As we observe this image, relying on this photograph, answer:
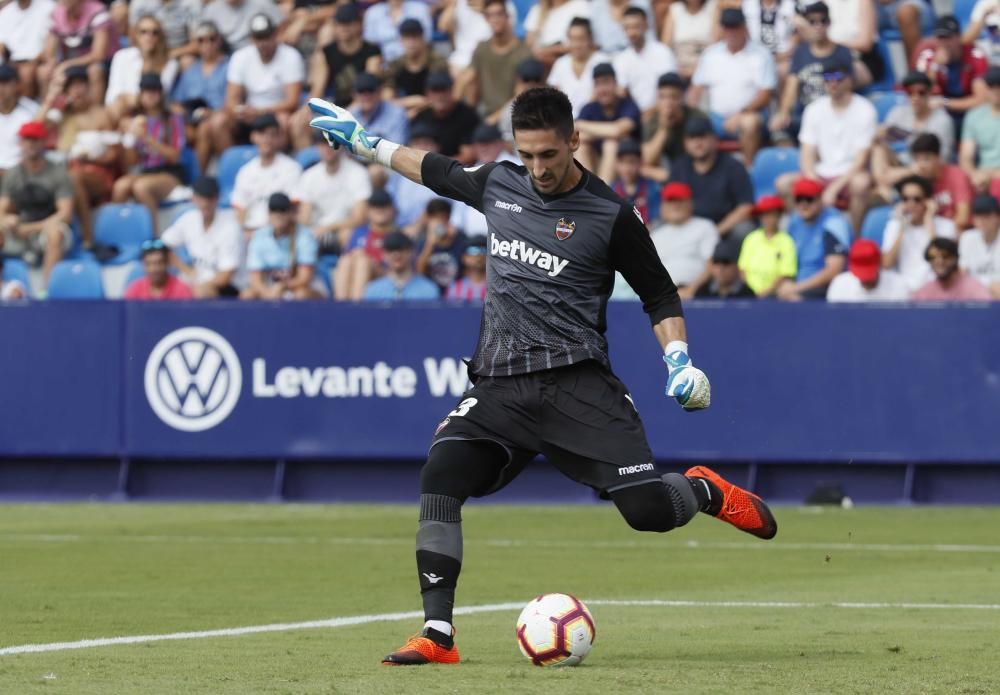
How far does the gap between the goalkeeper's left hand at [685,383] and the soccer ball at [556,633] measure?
37.8 inches

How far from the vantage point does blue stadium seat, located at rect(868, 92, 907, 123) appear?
18734mm

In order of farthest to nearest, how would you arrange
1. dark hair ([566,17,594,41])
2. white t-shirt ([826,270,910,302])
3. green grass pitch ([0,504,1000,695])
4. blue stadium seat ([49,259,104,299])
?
1. blue stadium seat ([49,259,104,299])
2. dark hair ([566,17,594,41])
3. white t-shirt ([826,270,910,302])
4. green grass pitch ([0,504,1000,695])

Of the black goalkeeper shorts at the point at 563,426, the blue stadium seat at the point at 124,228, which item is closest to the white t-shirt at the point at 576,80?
the blue stadium seat at the point at 124,228

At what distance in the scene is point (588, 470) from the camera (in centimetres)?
768

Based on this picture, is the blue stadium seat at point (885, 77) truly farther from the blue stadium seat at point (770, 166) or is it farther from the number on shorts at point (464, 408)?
the number on shorts at point (464, 408)

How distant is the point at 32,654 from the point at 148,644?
0.61 metres

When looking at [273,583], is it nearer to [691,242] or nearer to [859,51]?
[691,242]

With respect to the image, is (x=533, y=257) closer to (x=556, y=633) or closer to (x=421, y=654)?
(x=556, y=633)

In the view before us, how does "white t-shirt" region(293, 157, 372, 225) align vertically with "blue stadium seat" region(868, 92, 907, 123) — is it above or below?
below

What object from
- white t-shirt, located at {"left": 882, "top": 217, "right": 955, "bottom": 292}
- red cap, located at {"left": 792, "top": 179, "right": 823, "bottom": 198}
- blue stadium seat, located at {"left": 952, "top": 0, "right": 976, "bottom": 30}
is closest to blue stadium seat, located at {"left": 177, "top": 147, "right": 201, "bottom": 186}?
red cap, located at {"left": 792, "top": 179, "right": 823, "bottom": 198}

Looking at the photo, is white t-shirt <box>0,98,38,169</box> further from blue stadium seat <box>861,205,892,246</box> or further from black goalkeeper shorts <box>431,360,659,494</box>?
black goalkeeper shorts <box>431,360,659,494</box>

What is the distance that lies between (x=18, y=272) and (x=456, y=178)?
1320 centimetres

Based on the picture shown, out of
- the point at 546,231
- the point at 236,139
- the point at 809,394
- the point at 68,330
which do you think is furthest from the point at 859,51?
the point at 546,231

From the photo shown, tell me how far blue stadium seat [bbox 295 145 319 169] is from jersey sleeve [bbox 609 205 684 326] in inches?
495
